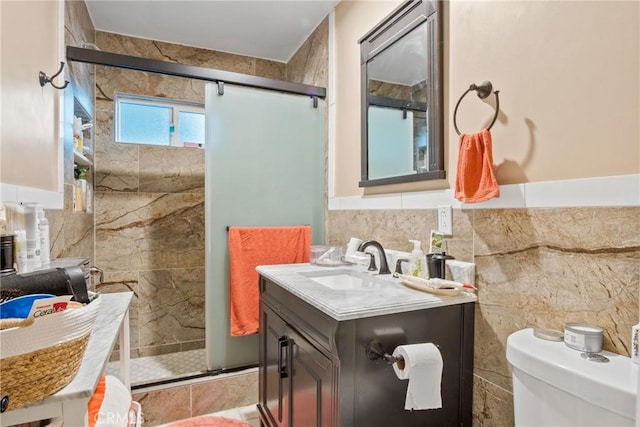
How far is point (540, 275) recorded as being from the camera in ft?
3.25

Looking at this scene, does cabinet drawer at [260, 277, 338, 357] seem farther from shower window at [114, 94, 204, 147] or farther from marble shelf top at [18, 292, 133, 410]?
shower window at [114, 94, 204, 147]

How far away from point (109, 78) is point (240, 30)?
3.42 ft

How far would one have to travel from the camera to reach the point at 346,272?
1.67 metres

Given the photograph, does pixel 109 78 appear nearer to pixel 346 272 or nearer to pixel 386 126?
pixel 386 126

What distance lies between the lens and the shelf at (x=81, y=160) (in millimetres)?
1937

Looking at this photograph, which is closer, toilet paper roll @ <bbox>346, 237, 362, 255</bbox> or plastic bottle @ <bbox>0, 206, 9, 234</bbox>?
plastic bottle @ <bbox>0, 206, 9, 234</bbox>

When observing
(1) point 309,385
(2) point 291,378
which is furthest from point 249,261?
(1) point 309,385

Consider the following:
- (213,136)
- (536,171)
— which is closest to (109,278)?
(213,136)

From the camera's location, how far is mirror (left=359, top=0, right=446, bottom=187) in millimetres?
1393

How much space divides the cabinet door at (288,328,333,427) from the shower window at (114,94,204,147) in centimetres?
209

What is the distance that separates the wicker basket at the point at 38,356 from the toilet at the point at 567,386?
3.22 feet

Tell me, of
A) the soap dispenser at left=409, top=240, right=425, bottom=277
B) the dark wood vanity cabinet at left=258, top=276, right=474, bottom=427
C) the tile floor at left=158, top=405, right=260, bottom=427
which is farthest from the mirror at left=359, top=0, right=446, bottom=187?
the tile floor at left=158, top=405, right=260, bottom=427

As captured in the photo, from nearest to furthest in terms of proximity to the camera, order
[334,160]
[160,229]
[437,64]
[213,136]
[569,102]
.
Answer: [569,102] < [437,64] < [213,136] < [334,160] < [160,229]

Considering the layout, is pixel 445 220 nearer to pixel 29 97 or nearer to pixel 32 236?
pixel 32 236
